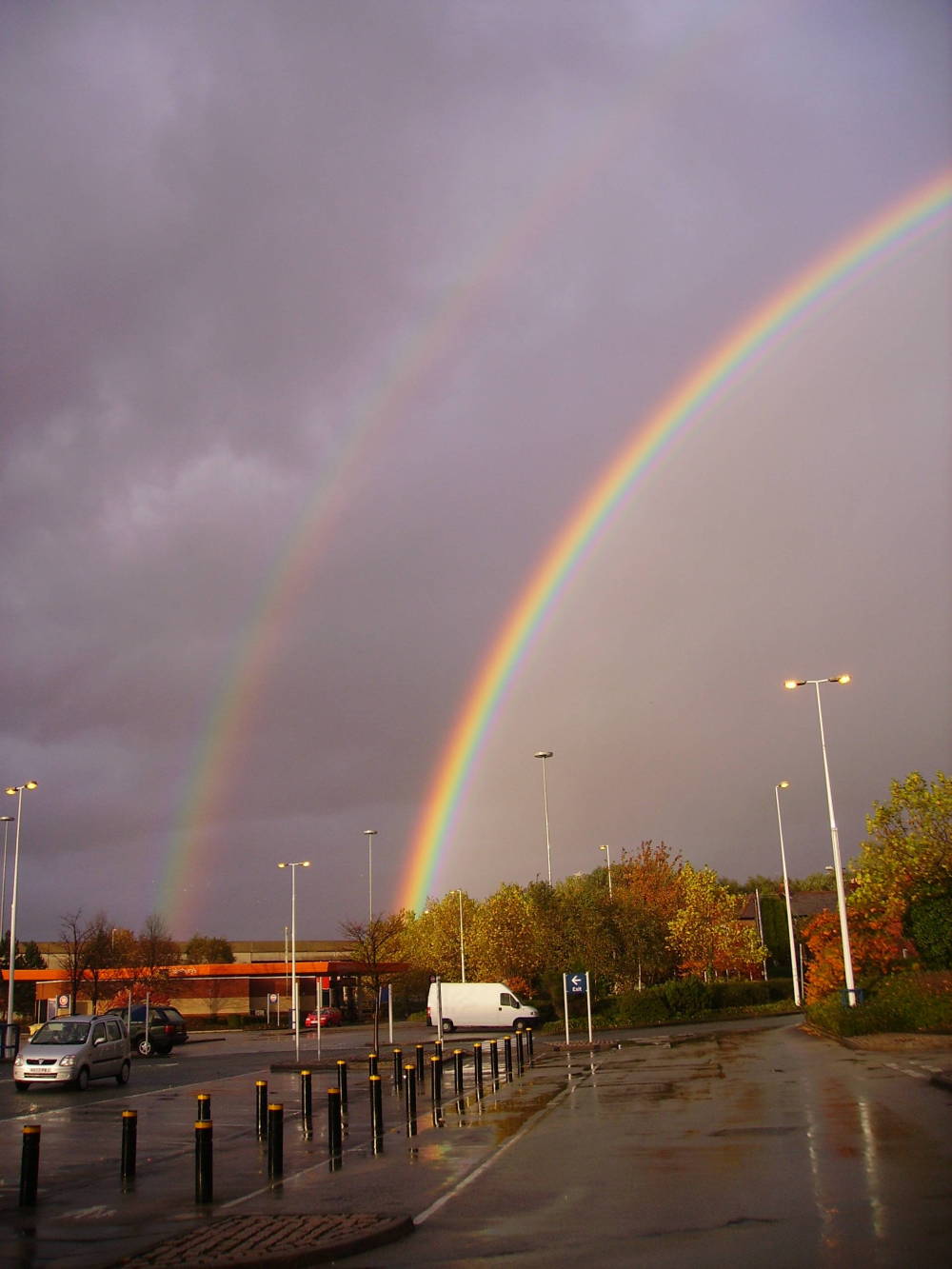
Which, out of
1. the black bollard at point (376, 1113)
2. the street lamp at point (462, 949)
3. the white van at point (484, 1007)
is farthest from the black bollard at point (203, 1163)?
the street lamp at point (462, 949)

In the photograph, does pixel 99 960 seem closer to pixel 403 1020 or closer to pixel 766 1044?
pixel 403 1020

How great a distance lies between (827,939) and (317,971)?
42382 mm

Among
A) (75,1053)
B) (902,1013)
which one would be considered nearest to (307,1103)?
(75,1053)

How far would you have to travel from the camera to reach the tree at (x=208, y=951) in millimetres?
103688

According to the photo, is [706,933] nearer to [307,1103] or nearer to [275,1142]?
[307,1103]

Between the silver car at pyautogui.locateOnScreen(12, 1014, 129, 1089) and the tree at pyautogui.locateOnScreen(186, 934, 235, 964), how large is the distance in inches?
2880

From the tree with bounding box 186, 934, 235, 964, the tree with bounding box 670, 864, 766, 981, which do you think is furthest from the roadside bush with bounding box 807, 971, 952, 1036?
the tree with bounding box 186, 934, 235, 964

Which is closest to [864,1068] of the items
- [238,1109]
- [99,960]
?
[238,1109]

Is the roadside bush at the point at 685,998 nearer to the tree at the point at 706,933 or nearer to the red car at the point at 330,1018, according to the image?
the tree at the point at 706,933

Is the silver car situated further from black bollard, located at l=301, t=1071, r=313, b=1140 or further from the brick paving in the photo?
the brick paving

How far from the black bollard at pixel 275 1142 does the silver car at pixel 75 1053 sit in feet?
56.5

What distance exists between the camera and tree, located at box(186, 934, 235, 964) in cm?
10369

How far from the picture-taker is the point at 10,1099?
88.1 ft

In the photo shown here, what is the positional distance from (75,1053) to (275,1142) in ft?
57.9
